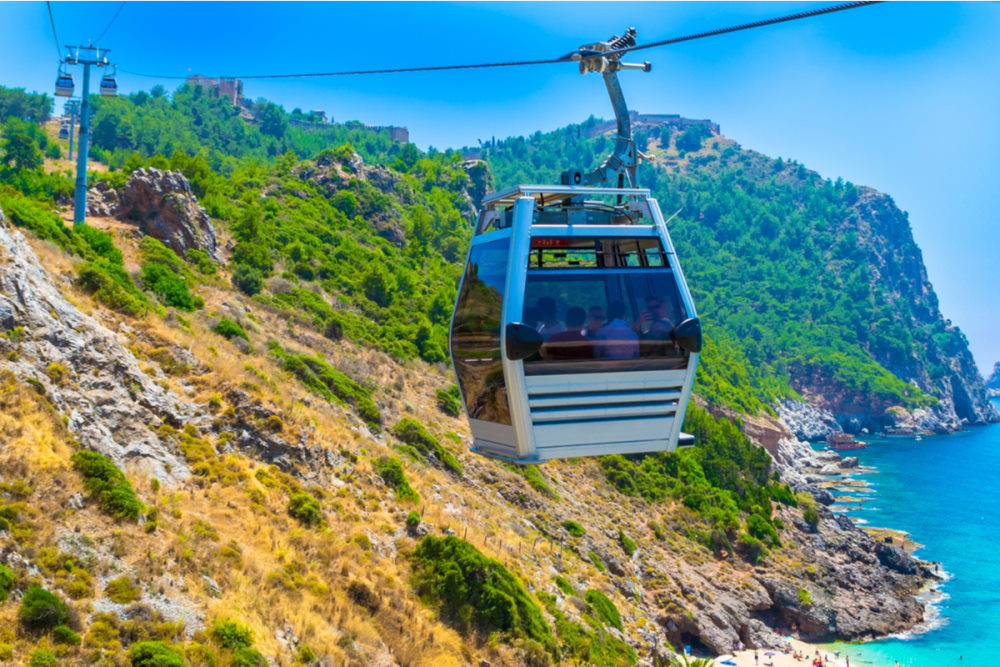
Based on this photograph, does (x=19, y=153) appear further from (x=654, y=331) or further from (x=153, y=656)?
(x=654, y=331)

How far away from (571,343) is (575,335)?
0.37 feet

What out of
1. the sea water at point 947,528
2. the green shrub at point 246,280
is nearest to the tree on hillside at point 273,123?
the sea water at point 947,528

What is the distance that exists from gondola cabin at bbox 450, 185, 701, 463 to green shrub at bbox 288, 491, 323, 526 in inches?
512

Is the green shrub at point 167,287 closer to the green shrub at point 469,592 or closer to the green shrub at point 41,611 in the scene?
the green shrub at point 469,592

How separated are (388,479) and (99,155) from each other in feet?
309

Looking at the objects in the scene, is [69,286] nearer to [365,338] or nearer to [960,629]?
[365,338]

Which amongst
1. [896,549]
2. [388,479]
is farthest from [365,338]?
[896,549]

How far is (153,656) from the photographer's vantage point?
45.4ft

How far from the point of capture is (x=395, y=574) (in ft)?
73.4

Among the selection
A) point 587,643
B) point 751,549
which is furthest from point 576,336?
point 751,549

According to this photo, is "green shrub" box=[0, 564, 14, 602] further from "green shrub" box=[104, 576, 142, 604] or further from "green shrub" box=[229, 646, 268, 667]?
"green shrub" box=[229, 646, 268, 667]

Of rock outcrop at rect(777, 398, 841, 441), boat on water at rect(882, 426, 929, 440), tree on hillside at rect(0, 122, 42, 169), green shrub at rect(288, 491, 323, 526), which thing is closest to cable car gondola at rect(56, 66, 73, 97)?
green shrub at rect(288, 491, 323, 526)

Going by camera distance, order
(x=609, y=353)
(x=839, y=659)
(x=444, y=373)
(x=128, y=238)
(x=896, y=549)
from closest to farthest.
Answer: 1. (x=609, y=353)
2. (x=128, y=238)
3. (x=839, y=659)
4. (x=444, y=373)
5. (x=896, y=549)

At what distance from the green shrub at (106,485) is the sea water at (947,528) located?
138ft
